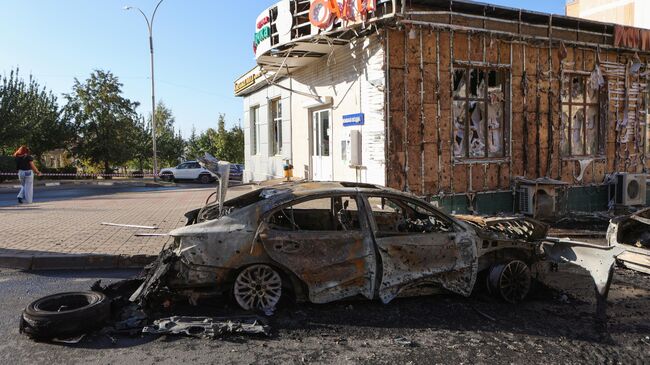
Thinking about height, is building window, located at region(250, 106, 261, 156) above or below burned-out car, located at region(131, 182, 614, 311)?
above

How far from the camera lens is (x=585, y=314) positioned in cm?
512

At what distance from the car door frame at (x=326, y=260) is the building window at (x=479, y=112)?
716 cm

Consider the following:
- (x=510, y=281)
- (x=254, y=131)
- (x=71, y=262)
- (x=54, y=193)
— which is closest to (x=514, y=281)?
(x=510, y=281)

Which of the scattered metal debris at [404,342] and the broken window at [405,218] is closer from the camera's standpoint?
the scattered metal debris at [404,342]

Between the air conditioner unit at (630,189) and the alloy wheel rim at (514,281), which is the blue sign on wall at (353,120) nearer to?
the alloy wheel rim at (514,281)

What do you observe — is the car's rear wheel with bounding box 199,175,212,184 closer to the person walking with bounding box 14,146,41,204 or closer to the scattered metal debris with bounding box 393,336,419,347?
the person walking with bounding box 14,146,41,204

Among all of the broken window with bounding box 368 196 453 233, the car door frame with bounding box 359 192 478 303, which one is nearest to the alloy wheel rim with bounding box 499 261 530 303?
the car door frame with bounding box 359 192 478 303

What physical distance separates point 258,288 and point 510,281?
278 cm

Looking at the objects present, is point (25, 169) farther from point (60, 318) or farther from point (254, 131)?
point (60, 318)

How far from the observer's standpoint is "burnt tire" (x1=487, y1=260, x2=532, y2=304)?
17.8ft

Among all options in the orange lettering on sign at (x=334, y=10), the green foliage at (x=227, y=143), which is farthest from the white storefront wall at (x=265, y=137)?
the green foliage at (x=227, y=143)

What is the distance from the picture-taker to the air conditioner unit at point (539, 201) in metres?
11.9

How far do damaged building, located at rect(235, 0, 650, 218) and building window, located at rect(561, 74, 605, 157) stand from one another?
0.04 meters

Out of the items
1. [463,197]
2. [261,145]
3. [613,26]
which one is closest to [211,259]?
[463,197]
